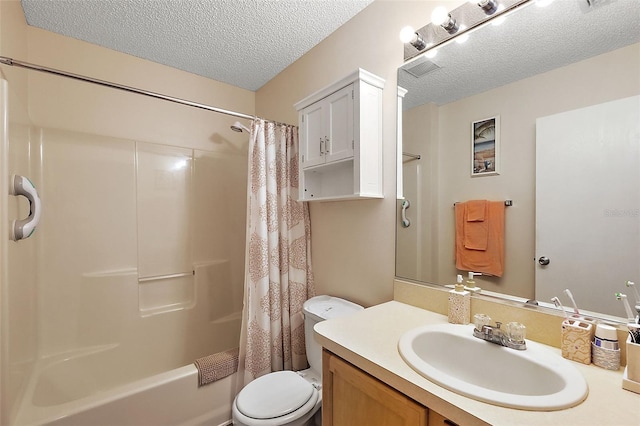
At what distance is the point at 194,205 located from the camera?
7.79ft

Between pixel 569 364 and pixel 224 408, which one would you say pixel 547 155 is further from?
pixel 224 408

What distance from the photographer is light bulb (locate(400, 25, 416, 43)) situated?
4.27 feet

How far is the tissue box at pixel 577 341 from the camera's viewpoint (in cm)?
82

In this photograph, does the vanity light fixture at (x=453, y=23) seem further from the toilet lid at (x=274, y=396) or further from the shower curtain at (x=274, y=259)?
the toilet lid at (x=274, y=396)

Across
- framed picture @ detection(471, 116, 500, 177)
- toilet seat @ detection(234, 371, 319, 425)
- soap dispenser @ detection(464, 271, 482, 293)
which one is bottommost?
toilet seat @ detection(234, 371, 319, 425)

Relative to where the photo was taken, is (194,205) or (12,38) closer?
(12,38)

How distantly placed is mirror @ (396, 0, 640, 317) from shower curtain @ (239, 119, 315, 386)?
0.75 metres

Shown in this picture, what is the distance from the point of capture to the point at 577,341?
832mm

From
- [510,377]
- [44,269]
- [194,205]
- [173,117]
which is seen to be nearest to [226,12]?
[173,117]

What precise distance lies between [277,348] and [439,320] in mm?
1058

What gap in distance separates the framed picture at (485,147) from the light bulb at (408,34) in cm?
52

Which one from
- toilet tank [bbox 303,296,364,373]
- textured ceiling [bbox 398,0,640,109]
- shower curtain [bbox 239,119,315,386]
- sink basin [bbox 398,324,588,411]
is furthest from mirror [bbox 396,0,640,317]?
shower curtain [bbox 239,119,315,386]

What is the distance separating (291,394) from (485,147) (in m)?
1.44

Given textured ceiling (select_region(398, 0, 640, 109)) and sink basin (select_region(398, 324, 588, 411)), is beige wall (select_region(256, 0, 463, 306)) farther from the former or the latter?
sink basin (select_region(398, 324, 588, 411))
